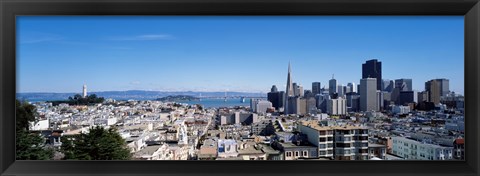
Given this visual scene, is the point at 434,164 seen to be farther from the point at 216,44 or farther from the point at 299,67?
the point at 216,44

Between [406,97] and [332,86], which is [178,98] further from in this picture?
[406,97]

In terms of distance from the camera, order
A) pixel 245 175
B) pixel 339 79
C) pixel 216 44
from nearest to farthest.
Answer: pixel 245 175, pixel 339 79, pixel 216 44

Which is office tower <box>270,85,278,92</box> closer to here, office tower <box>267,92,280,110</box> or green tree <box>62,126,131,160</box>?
office tower <box>267,92,280,110</box>

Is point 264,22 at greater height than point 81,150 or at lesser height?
greater

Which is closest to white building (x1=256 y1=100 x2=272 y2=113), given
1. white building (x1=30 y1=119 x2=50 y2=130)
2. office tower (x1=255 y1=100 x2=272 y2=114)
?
office tower (x1=255 y1=100 x2=272 y2=114)

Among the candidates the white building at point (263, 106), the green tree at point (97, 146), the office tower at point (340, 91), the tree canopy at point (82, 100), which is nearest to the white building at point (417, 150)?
the office tower at point (340, 91)

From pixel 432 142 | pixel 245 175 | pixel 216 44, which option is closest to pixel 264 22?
pixel 216 44

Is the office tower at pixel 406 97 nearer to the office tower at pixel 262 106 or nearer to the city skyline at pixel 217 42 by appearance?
the city skyline at pixel 217 42

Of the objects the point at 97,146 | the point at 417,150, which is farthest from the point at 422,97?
the point at 97,146
